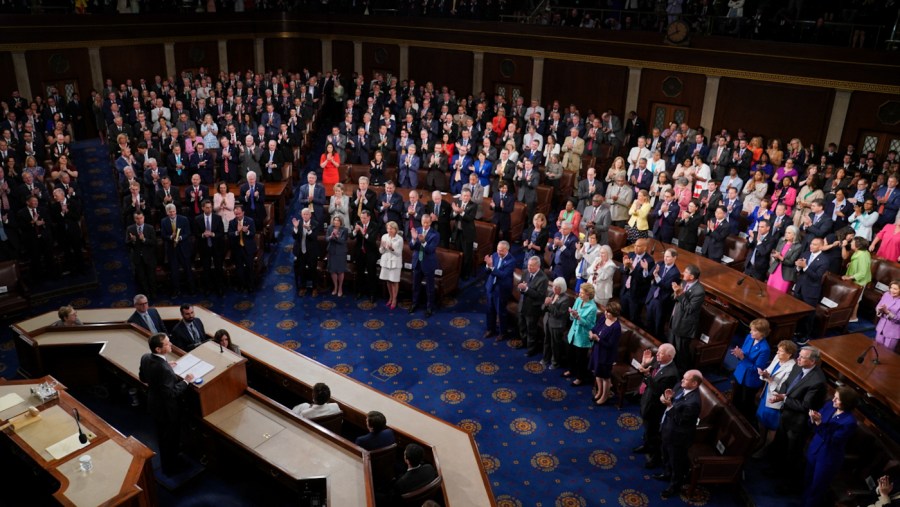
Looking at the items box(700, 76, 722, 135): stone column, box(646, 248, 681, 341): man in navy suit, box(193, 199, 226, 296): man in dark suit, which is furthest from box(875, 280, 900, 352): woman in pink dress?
box(700, 76, 722, 135): stone column

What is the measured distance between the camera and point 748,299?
9.23 metres

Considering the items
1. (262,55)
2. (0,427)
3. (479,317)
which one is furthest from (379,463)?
(262,55)

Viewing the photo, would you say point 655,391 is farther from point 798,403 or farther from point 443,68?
point 443,68

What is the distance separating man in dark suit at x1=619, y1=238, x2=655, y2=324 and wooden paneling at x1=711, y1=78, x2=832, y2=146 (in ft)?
29.2

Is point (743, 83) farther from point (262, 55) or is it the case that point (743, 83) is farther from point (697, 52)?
point (262, 55)

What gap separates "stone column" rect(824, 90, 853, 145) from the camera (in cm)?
1516

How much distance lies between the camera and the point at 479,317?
1063cm

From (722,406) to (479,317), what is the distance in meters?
4.49

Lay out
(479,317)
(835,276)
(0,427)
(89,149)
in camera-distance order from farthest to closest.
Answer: (89,149), (479,317), (835,276), (0,427)

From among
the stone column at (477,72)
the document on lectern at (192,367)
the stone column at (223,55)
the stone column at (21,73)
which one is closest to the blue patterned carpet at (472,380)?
the document on lectern at (192,367)

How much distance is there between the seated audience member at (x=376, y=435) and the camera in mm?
6082

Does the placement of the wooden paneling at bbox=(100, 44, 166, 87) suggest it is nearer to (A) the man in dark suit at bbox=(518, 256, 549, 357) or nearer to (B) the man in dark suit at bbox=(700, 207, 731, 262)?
(A) the man in dark suit at bbox=(518, 256, 549, 357)

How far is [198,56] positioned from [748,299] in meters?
19.9

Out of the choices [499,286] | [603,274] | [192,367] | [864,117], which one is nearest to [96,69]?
[499,286]
